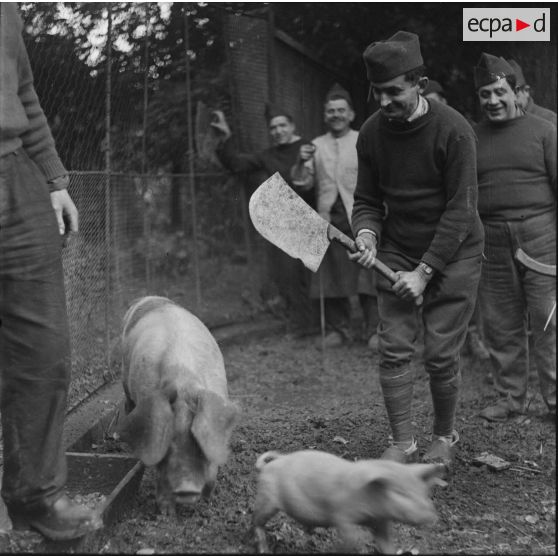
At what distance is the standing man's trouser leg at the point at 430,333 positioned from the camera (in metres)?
4.46

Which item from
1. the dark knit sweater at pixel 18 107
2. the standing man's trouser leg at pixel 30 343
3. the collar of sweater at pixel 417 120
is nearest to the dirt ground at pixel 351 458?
the standing man's trouser leg at pixel 30 343

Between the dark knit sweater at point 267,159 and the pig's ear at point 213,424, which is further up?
the dark knit sweater at point 267,159

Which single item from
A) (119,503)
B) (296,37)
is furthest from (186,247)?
(119,503)

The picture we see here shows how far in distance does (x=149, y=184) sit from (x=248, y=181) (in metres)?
1.41

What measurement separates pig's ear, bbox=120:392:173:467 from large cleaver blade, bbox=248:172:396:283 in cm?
107

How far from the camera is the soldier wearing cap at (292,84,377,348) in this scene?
7.82m

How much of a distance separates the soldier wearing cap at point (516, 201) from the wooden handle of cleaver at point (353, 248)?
130 cm

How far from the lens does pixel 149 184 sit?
716 centimetres

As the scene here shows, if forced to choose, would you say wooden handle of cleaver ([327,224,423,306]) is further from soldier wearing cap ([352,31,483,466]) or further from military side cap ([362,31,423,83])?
military side cap ([362,31,423,83])

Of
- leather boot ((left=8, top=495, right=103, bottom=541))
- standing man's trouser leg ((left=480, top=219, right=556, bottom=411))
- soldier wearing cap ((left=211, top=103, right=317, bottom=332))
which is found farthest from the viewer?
soldier wearing cap ((left=211, top=103, right=317, bottom=332))

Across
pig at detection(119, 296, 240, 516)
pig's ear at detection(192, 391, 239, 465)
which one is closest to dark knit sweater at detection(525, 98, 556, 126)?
pig at detection(119, 296, 240, 516)

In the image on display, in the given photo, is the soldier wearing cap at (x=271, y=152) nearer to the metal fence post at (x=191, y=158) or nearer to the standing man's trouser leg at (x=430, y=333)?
the metal fence post at (x=191, y=158)

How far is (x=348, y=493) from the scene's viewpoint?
3072 millimetres

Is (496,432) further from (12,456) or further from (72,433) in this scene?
(12,456)
